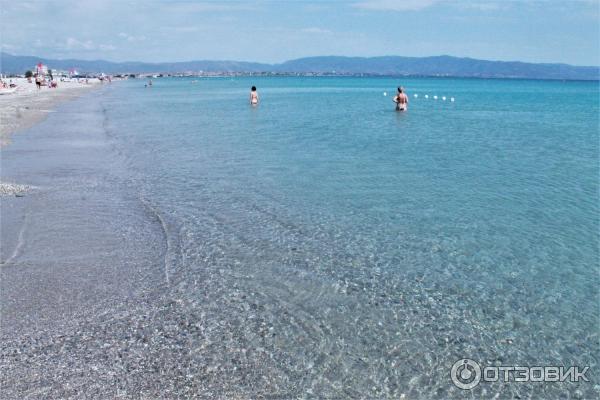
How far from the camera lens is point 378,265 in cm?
1020

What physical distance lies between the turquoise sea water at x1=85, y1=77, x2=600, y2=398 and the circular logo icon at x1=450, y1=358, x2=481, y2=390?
10cm

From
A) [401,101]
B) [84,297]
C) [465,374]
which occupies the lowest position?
[465,374]

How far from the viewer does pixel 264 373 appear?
21.9ft

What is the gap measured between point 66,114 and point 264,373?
4080 cm

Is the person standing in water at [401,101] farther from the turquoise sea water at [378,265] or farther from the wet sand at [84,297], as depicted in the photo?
the wet sand at [84,297]

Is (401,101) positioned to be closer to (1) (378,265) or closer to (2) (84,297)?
(1) (378,265)

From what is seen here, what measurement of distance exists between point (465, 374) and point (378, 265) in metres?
3.60

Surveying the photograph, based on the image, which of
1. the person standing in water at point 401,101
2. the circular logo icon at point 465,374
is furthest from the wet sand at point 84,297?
the person standing in water at point 401,101

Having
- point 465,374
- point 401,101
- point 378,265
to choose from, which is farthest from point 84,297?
point 401,101

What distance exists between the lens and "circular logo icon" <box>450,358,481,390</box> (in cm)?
662

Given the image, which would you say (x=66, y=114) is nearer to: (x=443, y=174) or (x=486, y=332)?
(x=443, y=174)

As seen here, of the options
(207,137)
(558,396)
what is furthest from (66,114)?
(558,396)

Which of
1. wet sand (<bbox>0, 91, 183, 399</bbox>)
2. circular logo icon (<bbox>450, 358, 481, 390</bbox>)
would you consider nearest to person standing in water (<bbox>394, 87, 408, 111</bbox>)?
wet sand (<bbox>0, 91, 183, 399</bbox>)

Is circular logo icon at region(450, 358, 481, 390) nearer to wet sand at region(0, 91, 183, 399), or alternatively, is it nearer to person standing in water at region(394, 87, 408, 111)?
wet sand at region(0, 91, 183, 399)
